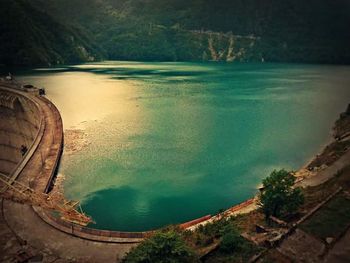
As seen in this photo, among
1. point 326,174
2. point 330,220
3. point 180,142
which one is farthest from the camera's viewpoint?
point 180,142

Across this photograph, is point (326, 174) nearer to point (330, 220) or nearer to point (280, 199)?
point (280, 199)

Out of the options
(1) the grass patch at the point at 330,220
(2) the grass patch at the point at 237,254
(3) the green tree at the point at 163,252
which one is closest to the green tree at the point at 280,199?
(1) the grass patch at the point at 330,220

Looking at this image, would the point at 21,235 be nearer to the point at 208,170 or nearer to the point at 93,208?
the point at 93,208

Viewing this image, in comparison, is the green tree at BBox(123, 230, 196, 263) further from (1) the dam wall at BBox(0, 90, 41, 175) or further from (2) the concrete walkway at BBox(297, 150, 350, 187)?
(1) the dam wall at BBox(0, 90, 41, 175)

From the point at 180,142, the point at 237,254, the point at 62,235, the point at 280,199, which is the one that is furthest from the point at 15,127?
the point at 237,254

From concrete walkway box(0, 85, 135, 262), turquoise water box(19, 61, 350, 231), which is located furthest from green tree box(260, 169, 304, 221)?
concrete walkway box(0, 85, 135, 262)

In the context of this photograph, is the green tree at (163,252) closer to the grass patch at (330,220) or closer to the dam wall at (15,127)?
the grass patch at (330,220)

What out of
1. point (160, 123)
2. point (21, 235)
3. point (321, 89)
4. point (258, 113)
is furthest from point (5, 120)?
point (321, 89)
